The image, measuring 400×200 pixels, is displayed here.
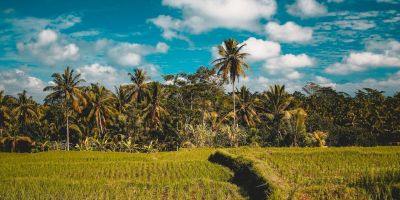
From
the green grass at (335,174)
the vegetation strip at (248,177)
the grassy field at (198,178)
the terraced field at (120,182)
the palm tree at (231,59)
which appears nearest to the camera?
the green grass at (335,174)

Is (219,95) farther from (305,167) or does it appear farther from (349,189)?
(349,189)

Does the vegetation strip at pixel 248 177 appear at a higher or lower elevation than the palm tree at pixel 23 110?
lower

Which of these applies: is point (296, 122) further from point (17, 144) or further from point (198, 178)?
point (17, 144)

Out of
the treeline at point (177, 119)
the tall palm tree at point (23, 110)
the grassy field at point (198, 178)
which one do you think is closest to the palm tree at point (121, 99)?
the treeline at point (177, 119)

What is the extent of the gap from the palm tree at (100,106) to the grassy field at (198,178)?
1281 centimetres

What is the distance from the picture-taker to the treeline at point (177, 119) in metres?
36.7

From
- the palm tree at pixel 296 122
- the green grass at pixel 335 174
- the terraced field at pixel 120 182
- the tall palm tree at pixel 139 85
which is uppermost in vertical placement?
the tall palm tree at pixel 139 85

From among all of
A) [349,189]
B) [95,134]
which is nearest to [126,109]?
[95,134]

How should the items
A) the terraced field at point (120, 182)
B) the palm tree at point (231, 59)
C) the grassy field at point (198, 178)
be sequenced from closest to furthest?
the grassy field at point (198, 178) < the terraced field at point (120, 182) < the palm tree at point (231, 59)

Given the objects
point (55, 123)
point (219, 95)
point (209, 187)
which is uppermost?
point (219, 95)

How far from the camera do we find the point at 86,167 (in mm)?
19859

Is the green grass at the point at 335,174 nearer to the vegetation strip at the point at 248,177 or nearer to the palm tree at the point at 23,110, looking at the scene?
the vegetation strip at the point at 248,177

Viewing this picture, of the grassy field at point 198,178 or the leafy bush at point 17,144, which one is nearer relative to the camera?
the grassy field at point 198,178

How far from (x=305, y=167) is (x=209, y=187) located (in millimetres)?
5402
